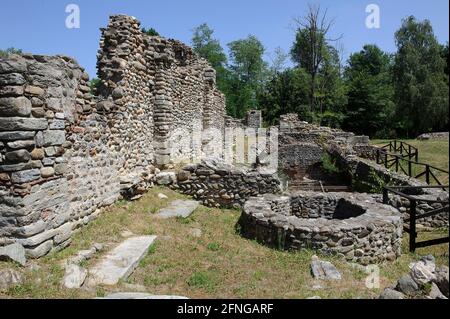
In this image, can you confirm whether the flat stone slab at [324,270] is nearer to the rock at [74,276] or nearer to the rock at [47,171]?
the rock at [74,276]

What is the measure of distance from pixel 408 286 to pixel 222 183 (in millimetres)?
7065

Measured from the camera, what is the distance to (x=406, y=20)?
4172 cm

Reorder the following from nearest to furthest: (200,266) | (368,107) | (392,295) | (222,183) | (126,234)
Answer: (392,295) < (200,266) < (126,234) < (222,183) < (368,107)

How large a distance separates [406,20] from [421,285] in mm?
45025

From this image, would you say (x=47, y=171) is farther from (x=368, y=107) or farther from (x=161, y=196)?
(x=368, y=107)

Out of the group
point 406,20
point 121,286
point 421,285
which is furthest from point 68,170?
point 406,20

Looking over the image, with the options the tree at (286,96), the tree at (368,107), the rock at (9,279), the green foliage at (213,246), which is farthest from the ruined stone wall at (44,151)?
the tree at (368,107)

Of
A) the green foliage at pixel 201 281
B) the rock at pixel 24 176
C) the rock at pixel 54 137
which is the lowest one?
the green foliage at pixel 201 281

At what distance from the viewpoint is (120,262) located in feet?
20.0

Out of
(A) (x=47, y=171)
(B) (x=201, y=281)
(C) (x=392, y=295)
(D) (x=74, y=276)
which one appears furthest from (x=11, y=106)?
(C) (x=392, y=295)

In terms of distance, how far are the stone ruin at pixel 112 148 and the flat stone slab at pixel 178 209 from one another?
2.48 ft

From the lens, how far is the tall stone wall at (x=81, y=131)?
550 cm

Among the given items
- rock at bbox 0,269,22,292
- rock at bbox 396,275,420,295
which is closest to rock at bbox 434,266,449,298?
rock at bbox 396,275,420,295
